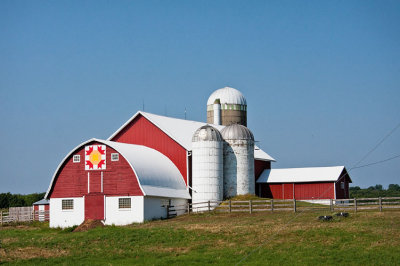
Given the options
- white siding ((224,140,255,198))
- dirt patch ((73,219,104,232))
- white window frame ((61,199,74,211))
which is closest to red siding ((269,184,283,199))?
white siding ((224,140,255,198))

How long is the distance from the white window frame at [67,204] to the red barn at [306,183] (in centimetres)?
1841

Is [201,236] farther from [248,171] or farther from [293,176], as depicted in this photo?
[293,176]

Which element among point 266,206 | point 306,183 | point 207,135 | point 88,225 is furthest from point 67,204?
point 306,183

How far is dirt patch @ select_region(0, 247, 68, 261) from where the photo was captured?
28.3 m

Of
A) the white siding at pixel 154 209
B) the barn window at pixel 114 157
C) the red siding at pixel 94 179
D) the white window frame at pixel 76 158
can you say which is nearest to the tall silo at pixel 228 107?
the white siding at pixel 154 209

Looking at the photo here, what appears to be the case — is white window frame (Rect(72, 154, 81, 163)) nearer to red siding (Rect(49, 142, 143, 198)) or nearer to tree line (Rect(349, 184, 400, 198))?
red siding (Rect(49, 142, 143, 198))

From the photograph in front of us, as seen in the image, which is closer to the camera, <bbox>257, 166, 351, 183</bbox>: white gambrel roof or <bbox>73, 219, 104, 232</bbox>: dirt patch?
<bbox>73, 219, 104, 232</bbox>: dirt patch

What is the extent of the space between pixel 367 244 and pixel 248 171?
22.9 m

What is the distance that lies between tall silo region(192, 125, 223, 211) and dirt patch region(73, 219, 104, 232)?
8577 millimetres

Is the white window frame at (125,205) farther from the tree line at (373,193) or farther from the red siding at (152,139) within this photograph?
the tree line at (373,193)

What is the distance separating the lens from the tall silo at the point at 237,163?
161 ft

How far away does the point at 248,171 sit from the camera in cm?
4934

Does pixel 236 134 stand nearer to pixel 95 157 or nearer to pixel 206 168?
pixel 206 168

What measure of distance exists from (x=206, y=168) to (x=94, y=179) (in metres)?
8.53
